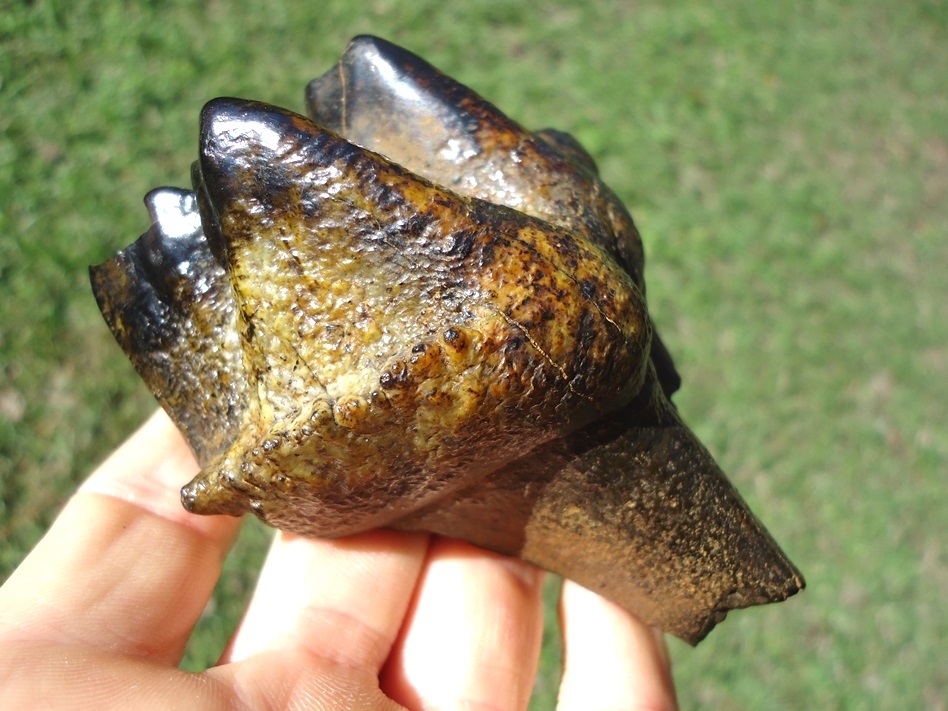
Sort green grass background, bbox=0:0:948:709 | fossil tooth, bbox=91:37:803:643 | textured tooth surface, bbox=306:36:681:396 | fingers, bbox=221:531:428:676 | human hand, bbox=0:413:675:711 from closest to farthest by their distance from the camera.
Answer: fossil tooth, bbox=91:37:803:643 < human hand, bbox=0:413:675:711 < textured tooth surface, bbox=306:36:681:396 < fingers, bbox=221:531:428:676 < green grass background, bbox=0:0:948:709

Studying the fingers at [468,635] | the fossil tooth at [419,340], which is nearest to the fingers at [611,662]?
the fingers at [468,635]

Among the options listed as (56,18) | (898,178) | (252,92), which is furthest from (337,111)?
(898,178)

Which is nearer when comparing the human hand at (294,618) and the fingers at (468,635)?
the human hand at (294,618)

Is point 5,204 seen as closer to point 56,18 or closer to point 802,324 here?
point 56,18

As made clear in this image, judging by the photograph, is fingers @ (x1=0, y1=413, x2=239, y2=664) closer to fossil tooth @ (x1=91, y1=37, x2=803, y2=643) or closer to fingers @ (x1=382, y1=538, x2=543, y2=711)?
fossil tooth @ (x1=91, y1=37, x2=803, y2=643)

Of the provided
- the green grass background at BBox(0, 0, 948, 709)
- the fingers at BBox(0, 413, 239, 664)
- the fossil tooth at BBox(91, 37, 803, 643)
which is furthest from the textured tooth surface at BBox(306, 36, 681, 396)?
the green grass background at BBox(0, 0, 948, 709)

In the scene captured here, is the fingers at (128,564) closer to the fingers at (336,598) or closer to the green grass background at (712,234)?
the fingers at (336,598)

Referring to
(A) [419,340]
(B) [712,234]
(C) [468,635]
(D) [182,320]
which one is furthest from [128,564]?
(B) [712,234]
